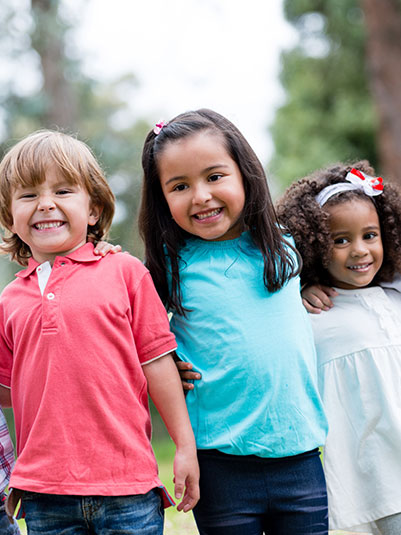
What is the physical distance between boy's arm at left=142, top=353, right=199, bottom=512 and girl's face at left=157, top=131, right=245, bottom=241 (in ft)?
1.43

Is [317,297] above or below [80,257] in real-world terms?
below

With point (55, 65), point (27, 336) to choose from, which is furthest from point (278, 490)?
point (55, 65)

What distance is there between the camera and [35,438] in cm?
178

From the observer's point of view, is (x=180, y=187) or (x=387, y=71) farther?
(x=387, y=71)

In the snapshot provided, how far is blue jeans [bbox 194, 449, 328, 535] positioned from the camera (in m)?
1.93

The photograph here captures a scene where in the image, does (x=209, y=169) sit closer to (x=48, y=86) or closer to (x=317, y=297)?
(x=317, y=297)

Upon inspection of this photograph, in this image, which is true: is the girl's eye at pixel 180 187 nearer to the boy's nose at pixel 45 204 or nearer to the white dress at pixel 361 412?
the boy's nose at pixel 45 204

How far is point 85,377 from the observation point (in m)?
1.79

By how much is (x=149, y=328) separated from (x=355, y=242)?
2.84 ft

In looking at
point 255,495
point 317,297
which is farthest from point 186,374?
point 317,297

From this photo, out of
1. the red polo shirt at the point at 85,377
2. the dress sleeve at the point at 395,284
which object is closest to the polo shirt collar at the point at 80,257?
the red polo shirt at the point at 85,377

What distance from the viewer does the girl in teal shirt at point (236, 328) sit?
1931 mm

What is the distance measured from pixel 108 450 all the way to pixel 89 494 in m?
0.12

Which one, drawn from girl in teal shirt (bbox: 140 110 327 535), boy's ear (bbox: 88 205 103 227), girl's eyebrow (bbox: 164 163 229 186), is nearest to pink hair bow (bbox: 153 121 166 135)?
girl in teal shirt (bbox: 140 110 327 535)
